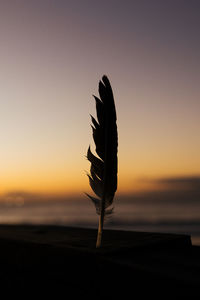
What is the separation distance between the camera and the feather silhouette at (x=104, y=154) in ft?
15.0

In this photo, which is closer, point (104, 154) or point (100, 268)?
point (100, 268)

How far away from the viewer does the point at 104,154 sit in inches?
182

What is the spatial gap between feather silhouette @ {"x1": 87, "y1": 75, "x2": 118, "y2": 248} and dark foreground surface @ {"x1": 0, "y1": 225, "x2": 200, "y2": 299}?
603 millimetres

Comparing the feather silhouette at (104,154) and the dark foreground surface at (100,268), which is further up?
the feather silhouette at (104,154)

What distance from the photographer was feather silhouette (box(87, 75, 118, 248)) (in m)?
4.58

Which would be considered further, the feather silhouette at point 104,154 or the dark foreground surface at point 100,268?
the feather silhouette at point 104,154

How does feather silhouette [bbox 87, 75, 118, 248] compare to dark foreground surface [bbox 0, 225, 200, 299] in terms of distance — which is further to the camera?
feather silhouette [bbox 87, 75, 118, 248]

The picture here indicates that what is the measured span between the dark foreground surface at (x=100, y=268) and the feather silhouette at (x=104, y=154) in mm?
603

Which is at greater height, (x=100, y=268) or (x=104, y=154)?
(x=104, y=154)

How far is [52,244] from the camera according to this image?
4.46 meters

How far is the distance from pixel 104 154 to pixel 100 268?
153cm

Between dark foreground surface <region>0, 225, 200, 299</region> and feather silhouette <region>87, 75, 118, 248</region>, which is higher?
feather silhouette <region>87, 75, 118, 248</region>

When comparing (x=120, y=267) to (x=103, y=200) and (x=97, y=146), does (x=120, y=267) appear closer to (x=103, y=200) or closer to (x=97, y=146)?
(x=103, y=200)

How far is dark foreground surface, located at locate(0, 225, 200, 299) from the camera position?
10.4 feet
